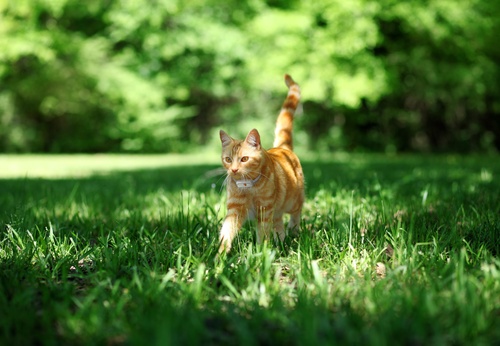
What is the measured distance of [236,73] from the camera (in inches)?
609

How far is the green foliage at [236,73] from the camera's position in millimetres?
11562

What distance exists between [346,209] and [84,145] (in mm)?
15167

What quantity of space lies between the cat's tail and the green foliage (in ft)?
28.5

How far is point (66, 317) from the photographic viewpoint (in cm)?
138

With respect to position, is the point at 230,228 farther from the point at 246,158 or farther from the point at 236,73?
the point at 236,73

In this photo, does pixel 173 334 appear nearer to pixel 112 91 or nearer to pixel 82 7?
pixel 112 91

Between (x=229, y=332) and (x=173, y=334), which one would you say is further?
(x=229, y=332)

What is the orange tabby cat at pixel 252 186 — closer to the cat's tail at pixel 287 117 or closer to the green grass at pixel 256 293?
the green grass at pixel 256 293

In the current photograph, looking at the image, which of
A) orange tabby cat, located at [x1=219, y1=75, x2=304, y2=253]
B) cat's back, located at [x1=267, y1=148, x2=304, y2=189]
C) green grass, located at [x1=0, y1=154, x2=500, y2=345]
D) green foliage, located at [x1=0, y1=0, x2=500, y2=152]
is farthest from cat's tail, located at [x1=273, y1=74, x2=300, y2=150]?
green foliage, located at [x1=0, y1=0, x2=500, y2=152]

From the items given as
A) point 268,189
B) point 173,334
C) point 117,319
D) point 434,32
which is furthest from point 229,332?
Answer: point 434,32

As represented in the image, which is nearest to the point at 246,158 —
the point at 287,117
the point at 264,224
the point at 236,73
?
the point at 264,224

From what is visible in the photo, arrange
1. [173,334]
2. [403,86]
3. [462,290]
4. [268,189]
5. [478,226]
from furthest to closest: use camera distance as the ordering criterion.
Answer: [403,86]
[478,226]
[268,189]
[462,290]
[173,334]

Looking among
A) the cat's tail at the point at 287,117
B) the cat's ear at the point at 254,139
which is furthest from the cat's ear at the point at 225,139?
the cat's tail at the point at 287,117

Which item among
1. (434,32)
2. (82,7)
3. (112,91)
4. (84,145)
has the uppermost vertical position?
(82,7)
